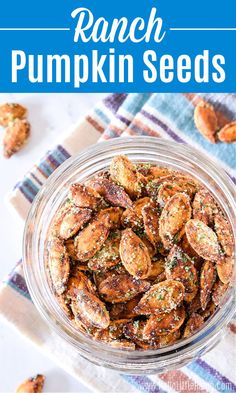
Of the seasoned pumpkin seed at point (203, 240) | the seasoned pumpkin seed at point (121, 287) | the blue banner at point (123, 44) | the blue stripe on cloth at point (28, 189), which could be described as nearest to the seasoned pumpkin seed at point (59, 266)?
the seasoned pumpkin seed at point (121, 287)

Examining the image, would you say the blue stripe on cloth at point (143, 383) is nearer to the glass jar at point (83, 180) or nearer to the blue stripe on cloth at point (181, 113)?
the glass jar at point (83, 180)

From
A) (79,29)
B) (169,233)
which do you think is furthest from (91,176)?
(79,29)

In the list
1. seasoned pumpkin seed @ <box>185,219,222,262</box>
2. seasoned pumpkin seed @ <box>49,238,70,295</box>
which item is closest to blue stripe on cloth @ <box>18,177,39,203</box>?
seasoned pumpkin seed @ <box>49,238,70,295</box>

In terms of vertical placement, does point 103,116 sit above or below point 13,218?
above

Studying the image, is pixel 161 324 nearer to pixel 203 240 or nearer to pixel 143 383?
pixel 203 240

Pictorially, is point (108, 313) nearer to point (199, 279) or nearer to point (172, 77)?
point (199, 279)

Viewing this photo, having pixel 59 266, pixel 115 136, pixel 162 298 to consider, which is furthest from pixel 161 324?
pixel 115 136

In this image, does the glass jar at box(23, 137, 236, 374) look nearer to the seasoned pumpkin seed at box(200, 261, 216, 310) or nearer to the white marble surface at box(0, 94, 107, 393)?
the seasoned pumpkin seed at box(200, 261, 216, 310)
